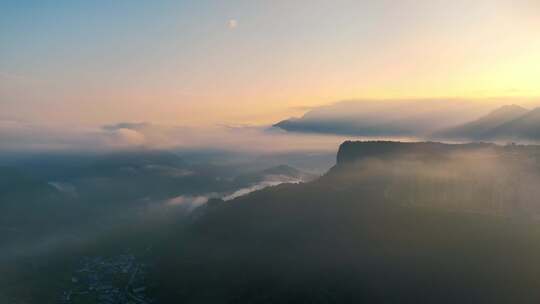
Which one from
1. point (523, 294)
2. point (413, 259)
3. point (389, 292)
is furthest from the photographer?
point (413, 259)

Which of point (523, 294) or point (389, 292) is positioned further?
point (389, 292)

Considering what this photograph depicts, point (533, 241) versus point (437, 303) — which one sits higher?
point (533, 241)

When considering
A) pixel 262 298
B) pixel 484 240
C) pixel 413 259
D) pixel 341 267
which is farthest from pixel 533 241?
pixel 262 298

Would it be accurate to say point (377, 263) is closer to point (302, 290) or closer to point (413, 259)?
point (413, 259)

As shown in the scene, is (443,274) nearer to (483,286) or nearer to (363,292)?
(483,286)

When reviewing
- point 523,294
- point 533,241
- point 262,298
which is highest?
point 533,241

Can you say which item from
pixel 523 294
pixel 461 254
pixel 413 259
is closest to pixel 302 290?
pixel 413 259

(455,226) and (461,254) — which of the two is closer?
(461,254)

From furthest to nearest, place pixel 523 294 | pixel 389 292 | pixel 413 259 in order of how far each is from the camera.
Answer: pixel 413 259, pixel 389 292, pixel 523 294

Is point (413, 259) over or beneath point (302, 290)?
over
